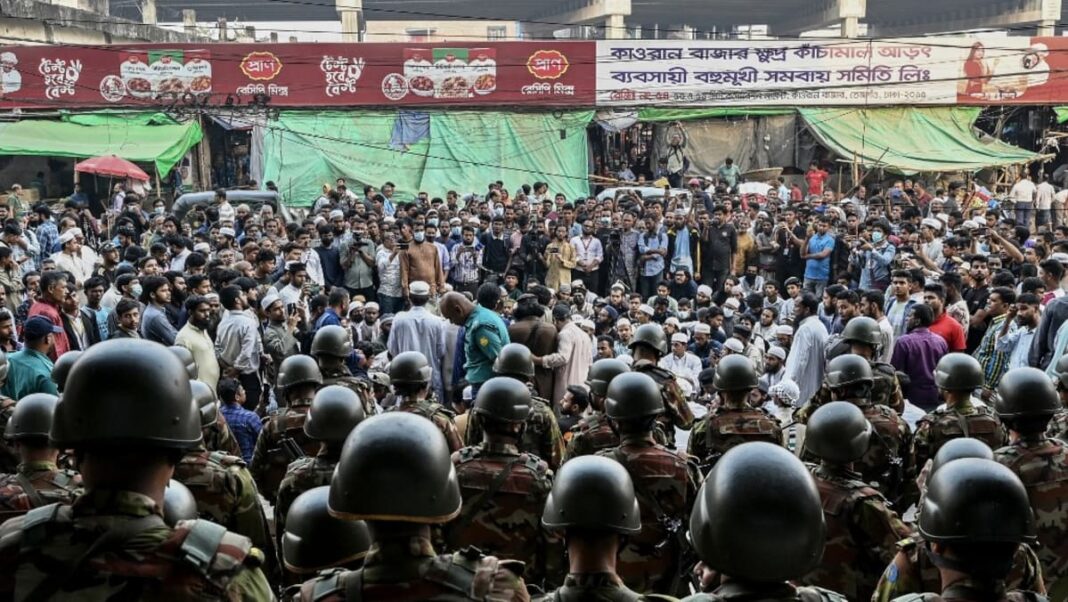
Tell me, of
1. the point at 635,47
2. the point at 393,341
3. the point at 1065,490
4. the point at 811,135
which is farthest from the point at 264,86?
the point at 1065,490

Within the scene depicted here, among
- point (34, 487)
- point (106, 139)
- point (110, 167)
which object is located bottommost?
point (34, 487)

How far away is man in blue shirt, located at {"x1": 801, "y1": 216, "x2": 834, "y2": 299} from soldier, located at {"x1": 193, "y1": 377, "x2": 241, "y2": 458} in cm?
1043

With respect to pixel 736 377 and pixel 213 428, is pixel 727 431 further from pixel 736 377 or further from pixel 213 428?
pixel 213 428

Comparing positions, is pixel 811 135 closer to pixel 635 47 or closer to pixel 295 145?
pixel 635 47

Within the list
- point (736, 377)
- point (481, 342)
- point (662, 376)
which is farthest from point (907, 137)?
point (736, 377)

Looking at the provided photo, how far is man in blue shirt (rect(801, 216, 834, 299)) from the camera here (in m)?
15.4

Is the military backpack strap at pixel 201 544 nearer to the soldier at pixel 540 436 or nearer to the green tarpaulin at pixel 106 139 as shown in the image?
the soldier at pixel 540 436

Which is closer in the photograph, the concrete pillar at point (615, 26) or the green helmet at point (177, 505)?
the green helmet at point (177, 505)

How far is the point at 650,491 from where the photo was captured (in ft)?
17.0

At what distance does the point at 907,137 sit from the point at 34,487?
870 inches

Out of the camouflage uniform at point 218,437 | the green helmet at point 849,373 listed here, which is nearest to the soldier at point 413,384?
the camouflage uniform at point 218,437

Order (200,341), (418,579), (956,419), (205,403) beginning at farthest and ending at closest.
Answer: (200,341) → (956,419) → (205,403) → (418,579)

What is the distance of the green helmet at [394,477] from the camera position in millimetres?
2932

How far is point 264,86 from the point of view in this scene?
77.7 ft
